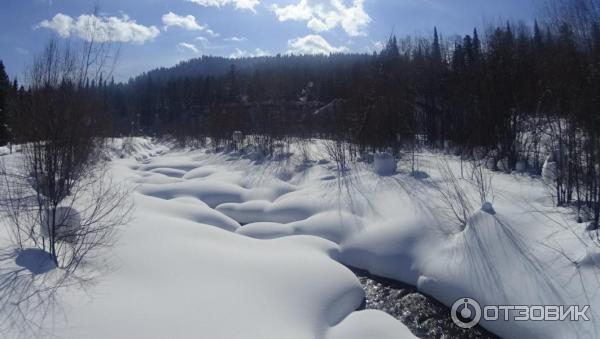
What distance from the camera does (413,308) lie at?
514 centimetres

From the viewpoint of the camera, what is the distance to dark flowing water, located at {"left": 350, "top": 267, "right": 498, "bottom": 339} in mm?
4578

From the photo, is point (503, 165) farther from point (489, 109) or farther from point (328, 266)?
point (328, 266)

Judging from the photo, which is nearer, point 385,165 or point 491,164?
point 385,165

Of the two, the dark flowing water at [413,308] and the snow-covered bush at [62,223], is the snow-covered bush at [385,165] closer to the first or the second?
the dark flowing water at [413,308]

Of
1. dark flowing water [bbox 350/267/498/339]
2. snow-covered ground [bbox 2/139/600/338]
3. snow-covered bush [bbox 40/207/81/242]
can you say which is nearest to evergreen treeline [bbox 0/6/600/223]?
snow-covered ground [bbox 2/139/600/338]

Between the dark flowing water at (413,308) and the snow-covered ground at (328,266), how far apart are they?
18 cm

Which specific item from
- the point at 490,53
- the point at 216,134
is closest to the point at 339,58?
the point at 216,134

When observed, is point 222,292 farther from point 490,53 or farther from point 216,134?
point 216,134

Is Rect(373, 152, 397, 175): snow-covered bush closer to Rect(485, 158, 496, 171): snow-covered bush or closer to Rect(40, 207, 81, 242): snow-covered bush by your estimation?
Rect(485, 158, 496, 171): snow-covered bush
